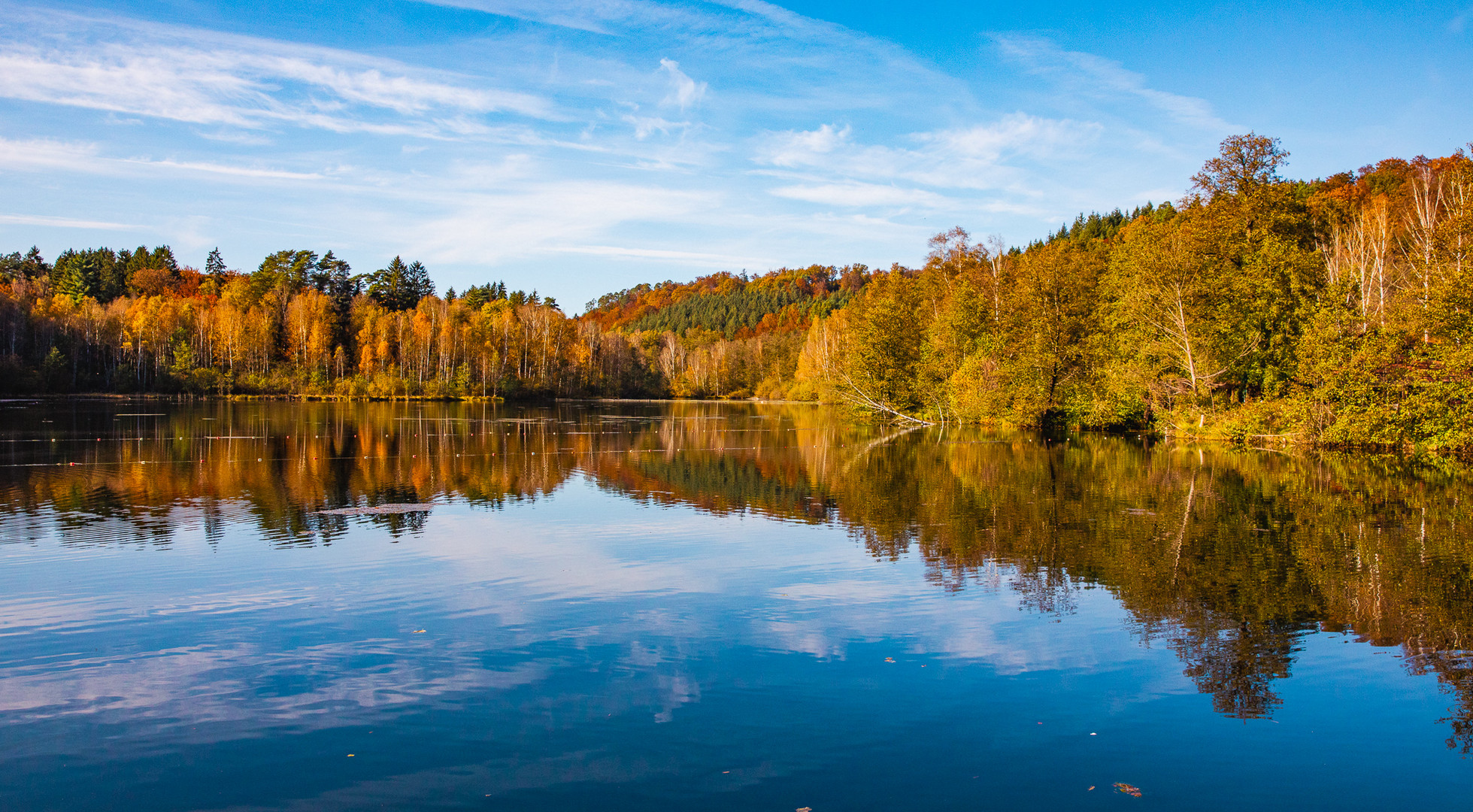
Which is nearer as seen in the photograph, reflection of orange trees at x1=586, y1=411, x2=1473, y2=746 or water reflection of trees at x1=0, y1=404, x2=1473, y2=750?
reflection of orange trees at x1=586, y1=411, x2=1473, y2=746

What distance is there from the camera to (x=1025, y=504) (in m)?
21.3

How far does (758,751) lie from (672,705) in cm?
126

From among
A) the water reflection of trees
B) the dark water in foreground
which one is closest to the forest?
the water reflection of trees

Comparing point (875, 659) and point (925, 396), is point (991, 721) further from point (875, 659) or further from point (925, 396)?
point (925, 396)

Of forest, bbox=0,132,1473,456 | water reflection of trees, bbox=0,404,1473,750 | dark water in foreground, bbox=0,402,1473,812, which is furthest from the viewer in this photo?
forest, bbox=0,132,1473,456

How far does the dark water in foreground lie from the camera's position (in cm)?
685

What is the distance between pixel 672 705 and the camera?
8297mm

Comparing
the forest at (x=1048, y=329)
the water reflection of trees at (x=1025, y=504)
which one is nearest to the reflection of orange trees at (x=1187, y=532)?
the water reflection of trees at (x=1025, y=504)

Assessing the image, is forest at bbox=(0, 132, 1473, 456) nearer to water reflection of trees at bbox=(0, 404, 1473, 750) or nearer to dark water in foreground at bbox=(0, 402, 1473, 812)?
water reflection of trees at bbox=(0, 404, 1473, 750)

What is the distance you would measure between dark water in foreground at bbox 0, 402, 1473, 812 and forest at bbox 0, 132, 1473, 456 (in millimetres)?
14205

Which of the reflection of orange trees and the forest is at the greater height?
the forest

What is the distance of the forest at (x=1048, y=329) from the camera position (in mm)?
34500

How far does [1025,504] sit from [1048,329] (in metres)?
32.0

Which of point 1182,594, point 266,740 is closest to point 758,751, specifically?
point 266,740
